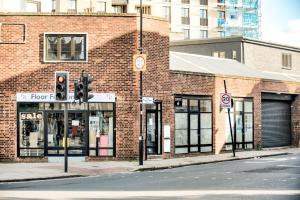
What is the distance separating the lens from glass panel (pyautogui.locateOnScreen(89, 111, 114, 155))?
2973cm

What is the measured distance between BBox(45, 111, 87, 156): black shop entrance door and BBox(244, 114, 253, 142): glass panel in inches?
519

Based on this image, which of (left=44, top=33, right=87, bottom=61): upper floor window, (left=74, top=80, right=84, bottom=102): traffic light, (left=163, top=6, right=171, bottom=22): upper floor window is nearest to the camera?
(left=74, top=80, right=84, bottom=102): traffic light

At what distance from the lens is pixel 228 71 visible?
132ft

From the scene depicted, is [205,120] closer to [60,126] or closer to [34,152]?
[60,126]

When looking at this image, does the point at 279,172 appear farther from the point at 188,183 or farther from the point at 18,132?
the point at 18,132

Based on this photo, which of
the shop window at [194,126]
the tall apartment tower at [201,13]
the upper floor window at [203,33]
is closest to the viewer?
the shop window at [194,126]

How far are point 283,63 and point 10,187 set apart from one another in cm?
3587

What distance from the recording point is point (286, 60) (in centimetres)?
5100

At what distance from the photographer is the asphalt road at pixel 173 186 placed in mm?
15750

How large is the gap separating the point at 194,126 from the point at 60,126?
27.0 feet

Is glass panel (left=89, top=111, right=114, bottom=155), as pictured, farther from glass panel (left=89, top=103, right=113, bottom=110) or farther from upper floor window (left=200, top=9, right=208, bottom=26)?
upper floor window (left=200, top=9, right=208, bottom=26)

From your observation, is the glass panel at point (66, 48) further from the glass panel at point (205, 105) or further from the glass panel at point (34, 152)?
the glass panel at point (205, 105)

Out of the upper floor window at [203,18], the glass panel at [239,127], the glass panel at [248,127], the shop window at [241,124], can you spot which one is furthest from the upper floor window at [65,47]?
the upper floor window at [203,18]

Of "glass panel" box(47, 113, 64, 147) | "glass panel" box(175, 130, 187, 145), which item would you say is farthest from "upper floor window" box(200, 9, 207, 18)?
"glass panel" box(47, 113, 64, 147)
